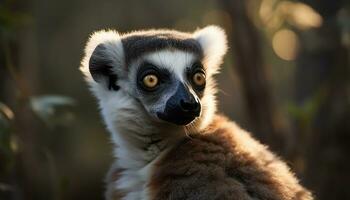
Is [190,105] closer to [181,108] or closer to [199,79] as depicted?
[181,108]

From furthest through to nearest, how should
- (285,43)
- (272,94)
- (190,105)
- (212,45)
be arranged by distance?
(272,94) → (285,43) → (212,45) → (190,105)

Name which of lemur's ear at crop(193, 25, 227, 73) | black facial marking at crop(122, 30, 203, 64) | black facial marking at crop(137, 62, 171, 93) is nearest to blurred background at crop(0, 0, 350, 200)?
lemur's ear at crop(193, 25, 227, 73)

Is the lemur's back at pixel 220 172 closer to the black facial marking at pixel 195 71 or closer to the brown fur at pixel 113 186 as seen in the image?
the brown fur at pixel 113 186

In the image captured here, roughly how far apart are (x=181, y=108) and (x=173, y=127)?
27cm

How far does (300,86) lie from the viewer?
6055mm

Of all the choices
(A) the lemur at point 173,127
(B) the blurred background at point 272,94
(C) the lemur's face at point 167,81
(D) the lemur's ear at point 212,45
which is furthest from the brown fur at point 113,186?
(D) the lemur's ear at point 212,45

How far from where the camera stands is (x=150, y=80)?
12.9ft

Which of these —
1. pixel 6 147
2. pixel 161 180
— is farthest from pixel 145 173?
pixel 6 147

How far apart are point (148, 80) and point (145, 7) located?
8.89 metres

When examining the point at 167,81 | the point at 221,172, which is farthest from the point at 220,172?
the point at 167,81

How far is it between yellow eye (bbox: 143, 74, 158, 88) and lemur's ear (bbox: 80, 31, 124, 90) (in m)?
0.26

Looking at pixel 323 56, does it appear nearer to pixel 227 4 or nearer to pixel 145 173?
pixel 227 4

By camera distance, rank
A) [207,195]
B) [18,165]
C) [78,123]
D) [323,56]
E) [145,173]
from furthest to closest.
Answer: [78,123]
[323,56]
[18,165]
[145,173]
[207,195]

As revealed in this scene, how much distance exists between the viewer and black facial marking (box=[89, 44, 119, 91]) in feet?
13.4
